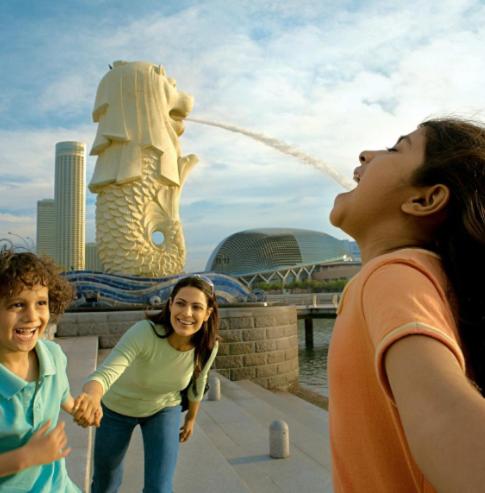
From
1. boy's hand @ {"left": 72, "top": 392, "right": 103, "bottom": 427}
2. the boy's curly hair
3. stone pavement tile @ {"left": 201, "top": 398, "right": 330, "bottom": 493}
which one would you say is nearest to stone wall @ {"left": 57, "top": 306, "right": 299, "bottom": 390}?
stone pavement tile @ {"left": 201, "top": 398, "right": 330, "bottom": 493}

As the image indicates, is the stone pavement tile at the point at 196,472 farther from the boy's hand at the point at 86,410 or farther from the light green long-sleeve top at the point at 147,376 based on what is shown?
the boy's hand at the point at 86,410

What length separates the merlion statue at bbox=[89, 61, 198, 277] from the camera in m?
14.7

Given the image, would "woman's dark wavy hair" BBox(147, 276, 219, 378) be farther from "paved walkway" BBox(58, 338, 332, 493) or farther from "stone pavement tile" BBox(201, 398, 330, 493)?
"stone pavement tile" BBox(201, 398, 330, 493)

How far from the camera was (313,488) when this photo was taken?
3512 millimetres

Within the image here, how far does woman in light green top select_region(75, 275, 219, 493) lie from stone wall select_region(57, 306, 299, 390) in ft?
23.5

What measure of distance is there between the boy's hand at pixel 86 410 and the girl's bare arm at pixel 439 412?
145 centimetres

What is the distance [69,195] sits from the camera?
262 feet

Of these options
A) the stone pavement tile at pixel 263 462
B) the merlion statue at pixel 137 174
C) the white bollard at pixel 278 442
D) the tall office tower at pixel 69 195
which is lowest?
the stone pavement tile at pixel 263 462

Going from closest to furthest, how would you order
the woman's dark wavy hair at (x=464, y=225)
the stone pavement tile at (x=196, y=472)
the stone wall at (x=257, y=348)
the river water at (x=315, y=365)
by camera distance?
the woman's dark wavy hair at (x=464, y=225)
the stone pavement tile at (x=196, y=472)
the stone wall at (x=257, y=348)
the river water at (x=315, y=365)

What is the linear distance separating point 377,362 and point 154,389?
198cm

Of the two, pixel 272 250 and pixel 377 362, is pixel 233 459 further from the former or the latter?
pixel 272 250

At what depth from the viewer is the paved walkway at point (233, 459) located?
315 centimetres

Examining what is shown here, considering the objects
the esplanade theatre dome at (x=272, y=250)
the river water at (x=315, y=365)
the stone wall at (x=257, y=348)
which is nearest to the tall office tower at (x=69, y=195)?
the esplanade theatre dome at (x=272, y=250)

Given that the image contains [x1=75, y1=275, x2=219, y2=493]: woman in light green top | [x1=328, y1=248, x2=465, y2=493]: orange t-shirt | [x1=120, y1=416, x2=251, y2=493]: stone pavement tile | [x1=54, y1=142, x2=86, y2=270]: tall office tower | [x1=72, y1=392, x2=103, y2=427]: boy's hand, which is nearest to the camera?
[x1=328, y1=248, x2=465, y2=493]: orange t-shirt
